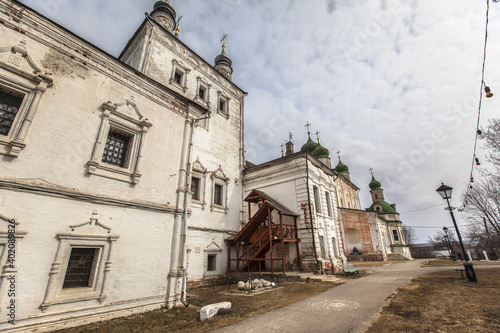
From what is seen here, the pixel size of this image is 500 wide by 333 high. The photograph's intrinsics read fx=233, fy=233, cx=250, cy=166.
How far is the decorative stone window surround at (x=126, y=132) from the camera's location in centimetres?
736

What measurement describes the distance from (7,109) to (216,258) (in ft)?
36.0

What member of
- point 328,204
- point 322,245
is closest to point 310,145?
point 328,204

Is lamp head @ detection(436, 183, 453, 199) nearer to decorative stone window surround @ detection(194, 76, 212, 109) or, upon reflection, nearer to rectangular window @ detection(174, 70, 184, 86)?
decorative stone window surround @ detection(194, 76, 212, 109)

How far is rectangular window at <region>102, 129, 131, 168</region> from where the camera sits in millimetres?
8031

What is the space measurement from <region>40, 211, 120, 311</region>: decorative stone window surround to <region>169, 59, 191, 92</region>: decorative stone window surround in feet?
33.5

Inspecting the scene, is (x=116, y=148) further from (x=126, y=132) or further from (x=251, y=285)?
(x=251, y=285)

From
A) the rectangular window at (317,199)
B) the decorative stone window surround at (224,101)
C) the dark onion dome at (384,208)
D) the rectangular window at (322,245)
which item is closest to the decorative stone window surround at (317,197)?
the rectangular window at (317,199)

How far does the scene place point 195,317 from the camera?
6.54 m

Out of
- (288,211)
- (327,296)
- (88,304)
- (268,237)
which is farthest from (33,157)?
(288,211)

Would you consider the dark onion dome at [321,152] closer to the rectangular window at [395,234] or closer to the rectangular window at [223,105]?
the rectangular window at [223,105]

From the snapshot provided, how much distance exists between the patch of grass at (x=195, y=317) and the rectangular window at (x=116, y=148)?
15.8ft

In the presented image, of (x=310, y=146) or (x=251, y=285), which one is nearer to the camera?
(x=251, y=285)

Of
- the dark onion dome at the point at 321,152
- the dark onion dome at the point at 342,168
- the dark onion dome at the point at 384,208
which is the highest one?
the dark onion dome at the point at 342,168

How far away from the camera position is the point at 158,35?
14383 millimetres
